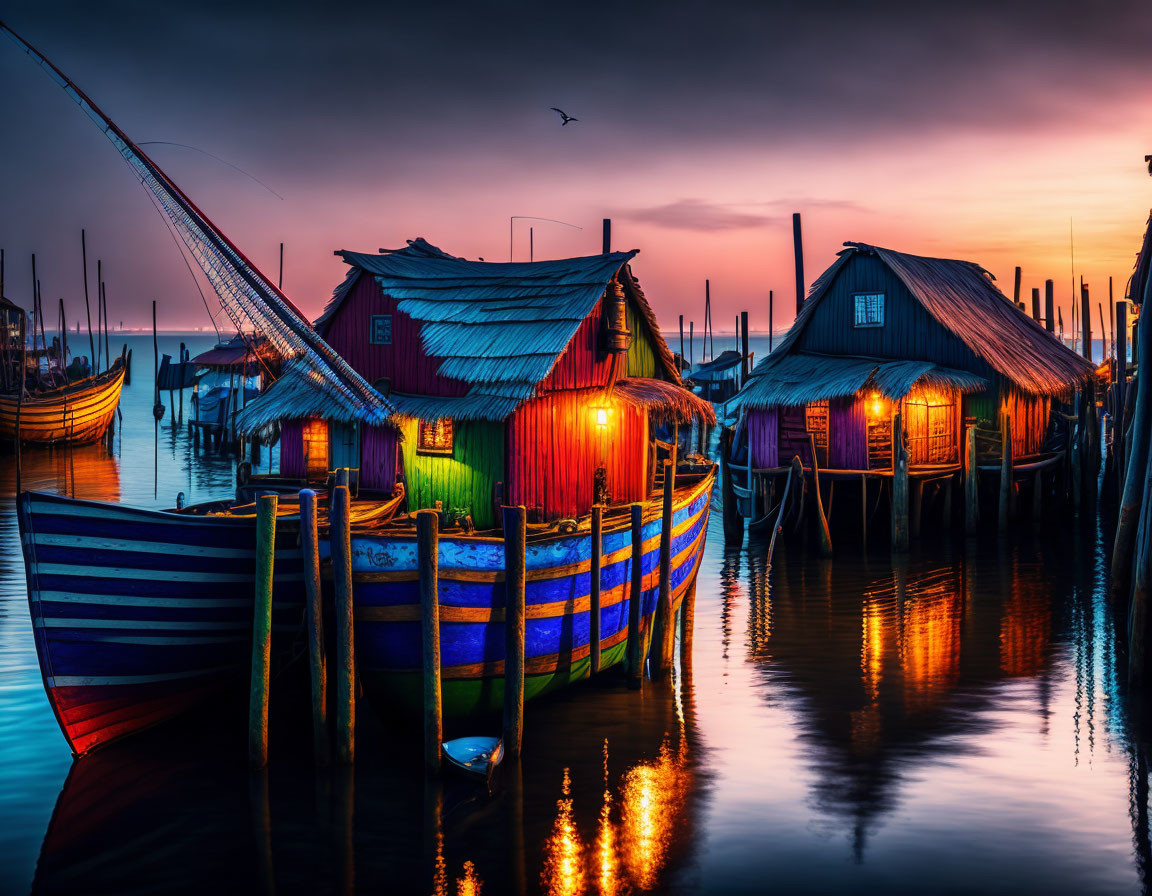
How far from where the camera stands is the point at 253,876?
29.3 feet

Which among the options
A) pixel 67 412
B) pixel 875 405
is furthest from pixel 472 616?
pixel 67 412

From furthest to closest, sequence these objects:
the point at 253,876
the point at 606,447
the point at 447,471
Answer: the point at 606,447 → the point at 447,471 → the point at 253,876

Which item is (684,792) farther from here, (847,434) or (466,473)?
(847,434)

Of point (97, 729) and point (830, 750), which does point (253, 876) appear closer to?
point (97, 729)

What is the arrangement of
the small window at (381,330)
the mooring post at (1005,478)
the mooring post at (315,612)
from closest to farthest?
the mooring post at (315,612), the small window at (381,330), the mooring post at (1005,478)

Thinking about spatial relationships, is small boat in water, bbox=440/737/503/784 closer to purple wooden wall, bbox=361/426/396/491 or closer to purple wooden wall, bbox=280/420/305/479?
purple wooden wall, bbox=361/426/396/491

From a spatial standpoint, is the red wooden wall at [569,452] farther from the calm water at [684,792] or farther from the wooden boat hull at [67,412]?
the wooden boat hull at [67,412]

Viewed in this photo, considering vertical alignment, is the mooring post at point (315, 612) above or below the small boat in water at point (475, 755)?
above

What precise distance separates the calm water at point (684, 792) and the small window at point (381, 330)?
20.9ft

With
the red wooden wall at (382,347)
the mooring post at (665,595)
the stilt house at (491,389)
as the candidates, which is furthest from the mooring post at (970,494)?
the red wooden wall at (382,347)

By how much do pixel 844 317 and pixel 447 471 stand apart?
55.6ft

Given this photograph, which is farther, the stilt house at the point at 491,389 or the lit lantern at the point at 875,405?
the lit lantern at the point at 875,405

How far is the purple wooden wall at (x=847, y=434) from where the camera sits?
2691 cm

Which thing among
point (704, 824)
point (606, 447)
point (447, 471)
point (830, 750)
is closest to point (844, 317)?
point (606, 447)
